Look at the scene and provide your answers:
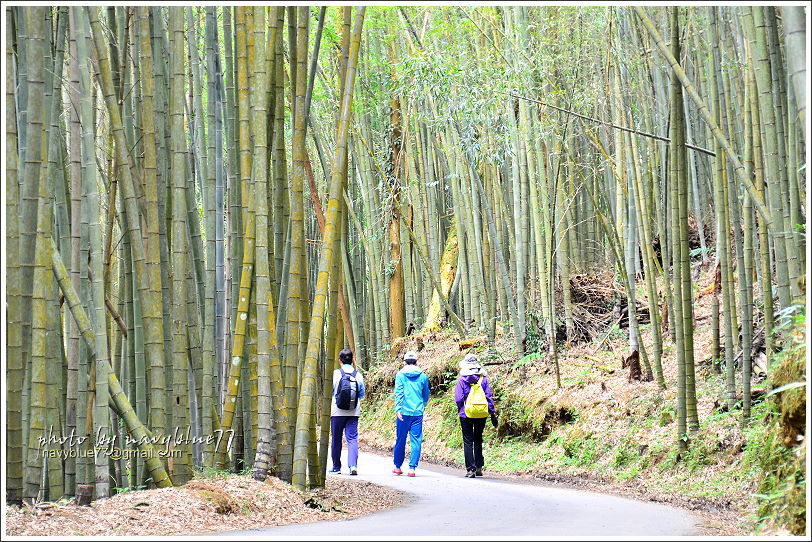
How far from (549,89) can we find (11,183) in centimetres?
776

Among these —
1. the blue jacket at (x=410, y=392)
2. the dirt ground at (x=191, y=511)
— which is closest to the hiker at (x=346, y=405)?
the blue jacket at (x=410, y=392)

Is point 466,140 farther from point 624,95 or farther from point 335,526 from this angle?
point 335,526

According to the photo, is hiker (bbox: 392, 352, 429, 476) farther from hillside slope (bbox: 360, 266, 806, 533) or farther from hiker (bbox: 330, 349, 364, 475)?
A: hillside slope (bbox: 360, 266, 806, 533)

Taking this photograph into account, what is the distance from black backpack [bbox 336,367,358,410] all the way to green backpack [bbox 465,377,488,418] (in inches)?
44.8

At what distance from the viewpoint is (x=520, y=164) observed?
10164 millimetres

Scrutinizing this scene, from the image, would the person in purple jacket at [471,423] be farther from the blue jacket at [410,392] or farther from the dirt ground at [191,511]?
the dirt ground at [191,511]

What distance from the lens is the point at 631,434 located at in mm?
7953

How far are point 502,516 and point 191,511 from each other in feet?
5.62

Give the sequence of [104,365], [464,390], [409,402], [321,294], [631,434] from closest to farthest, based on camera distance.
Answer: [104,365] < [321,294] < [631,434] < [409,402] < [464,390]

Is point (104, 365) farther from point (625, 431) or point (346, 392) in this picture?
point (625, 431)

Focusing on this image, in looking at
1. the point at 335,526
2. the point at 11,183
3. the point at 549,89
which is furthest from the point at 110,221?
the point at 549,89

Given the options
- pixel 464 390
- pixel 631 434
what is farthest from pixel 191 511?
pixel 631 434

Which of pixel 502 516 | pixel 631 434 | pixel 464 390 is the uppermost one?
pixel 464 390

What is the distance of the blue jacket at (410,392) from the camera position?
8055 millimetres
